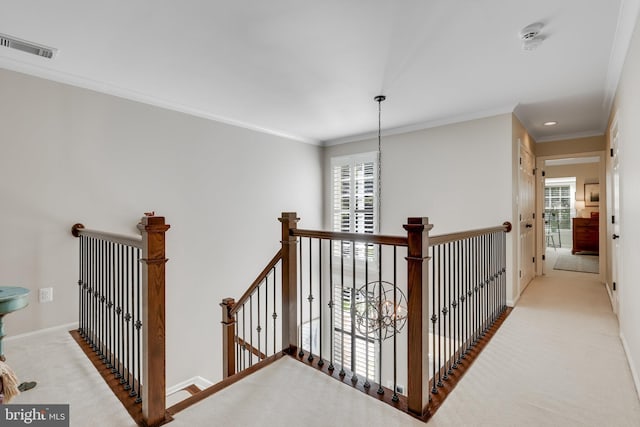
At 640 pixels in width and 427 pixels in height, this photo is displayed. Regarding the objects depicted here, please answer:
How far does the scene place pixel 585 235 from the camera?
26.3 ft

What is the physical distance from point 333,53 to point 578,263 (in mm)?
7197

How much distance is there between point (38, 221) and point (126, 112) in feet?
4.44

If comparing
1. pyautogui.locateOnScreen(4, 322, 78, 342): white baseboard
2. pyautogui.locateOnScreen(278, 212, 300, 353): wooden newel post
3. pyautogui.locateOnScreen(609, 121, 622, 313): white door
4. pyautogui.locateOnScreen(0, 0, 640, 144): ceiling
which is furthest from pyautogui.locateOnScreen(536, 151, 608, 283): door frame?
pyautogui.locateOnScreen(4, 322, 78, 342): white baseboard

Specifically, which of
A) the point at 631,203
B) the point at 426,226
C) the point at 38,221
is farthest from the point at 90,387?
the point at 631,203

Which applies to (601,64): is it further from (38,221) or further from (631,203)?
(38,221)

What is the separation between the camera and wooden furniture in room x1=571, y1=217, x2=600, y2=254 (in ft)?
25.8

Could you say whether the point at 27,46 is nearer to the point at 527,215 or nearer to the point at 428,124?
the point at 428,124

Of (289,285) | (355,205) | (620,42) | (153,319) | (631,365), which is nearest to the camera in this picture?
(153,319)

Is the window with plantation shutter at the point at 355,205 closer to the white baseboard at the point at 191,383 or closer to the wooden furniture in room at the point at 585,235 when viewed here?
the white baseboard at the point at 191,383

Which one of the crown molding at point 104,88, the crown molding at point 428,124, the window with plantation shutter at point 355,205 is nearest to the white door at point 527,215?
the crown molding at point 428,124

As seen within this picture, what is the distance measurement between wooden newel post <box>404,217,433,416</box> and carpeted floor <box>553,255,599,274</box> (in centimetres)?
595

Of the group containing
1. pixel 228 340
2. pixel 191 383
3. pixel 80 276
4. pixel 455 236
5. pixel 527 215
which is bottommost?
pixel 191 383

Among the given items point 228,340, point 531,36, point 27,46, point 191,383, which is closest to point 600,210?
point 531,36

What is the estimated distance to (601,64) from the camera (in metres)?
2.69
